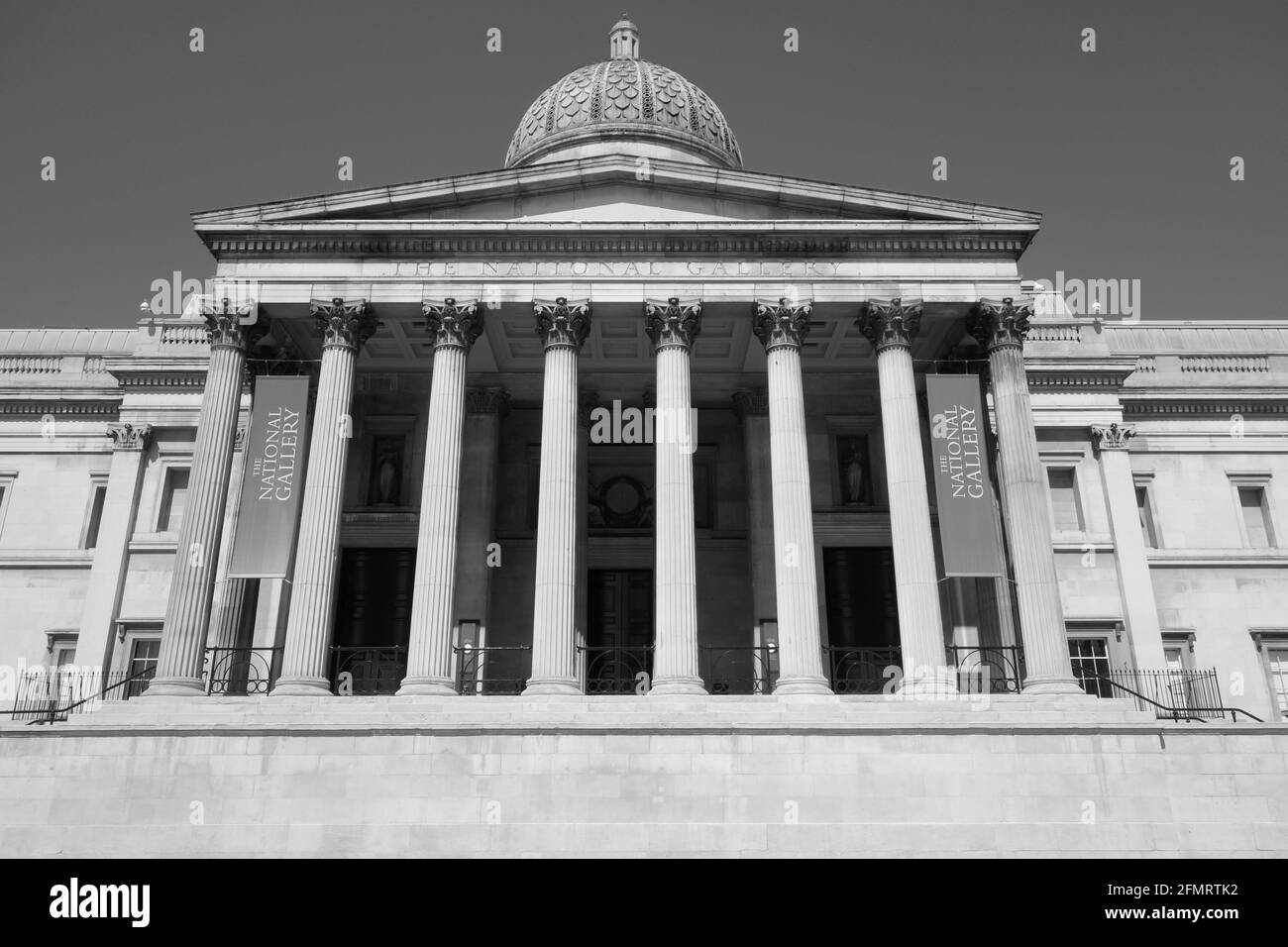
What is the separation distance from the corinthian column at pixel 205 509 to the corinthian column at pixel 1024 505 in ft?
59.9

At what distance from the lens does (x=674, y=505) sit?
2477 centimetres

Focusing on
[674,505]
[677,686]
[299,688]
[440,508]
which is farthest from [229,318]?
[677,686]

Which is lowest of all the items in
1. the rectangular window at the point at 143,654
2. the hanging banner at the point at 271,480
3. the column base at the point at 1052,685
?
the column base at the point at 1052,685

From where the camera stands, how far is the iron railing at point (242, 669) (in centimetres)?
2541

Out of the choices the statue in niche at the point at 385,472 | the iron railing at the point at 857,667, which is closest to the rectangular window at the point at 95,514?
the statue in niche at the point at 385,472

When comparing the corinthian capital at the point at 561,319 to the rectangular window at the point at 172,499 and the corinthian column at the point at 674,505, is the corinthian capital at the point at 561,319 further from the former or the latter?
the rectangular window at the point at 172,499

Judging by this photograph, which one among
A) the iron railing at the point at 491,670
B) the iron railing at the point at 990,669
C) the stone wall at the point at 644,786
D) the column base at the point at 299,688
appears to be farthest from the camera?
the iron railing at the point at 491,670

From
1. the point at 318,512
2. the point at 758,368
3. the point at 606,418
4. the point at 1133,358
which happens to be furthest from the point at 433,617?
the point at 1133,358

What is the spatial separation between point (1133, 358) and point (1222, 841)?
69.0 feet

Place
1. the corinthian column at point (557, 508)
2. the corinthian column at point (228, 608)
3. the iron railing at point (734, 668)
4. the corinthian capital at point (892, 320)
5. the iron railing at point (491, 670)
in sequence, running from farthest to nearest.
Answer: the iron railing at point (734, 668)
the iron railing at point (491, 670)
the corinthian capital at point (892, 320)
the corinthian column at point (228, 608)
the corinthian column at point (557, 508)

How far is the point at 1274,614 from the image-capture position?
3525 cm

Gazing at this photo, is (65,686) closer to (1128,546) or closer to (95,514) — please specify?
(95,514)

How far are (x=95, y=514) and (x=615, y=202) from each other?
72.8ft

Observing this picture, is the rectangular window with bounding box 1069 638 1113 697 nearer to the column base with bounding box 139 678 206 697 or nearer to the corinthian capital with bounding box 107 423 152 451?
the column base with bounding box 139 678 206 697
